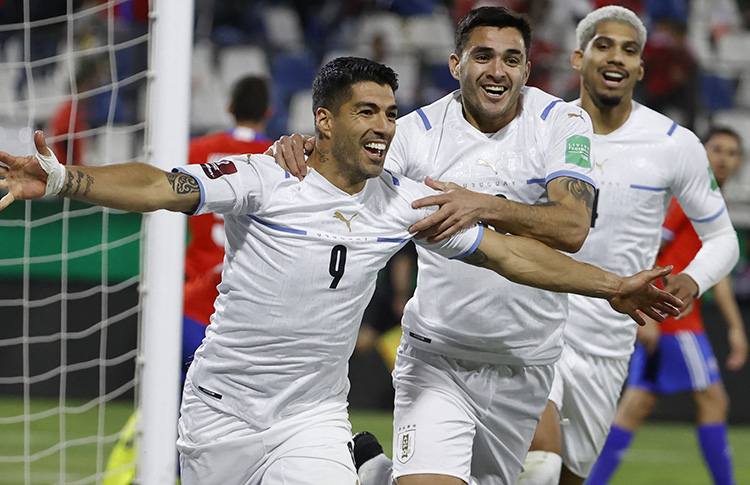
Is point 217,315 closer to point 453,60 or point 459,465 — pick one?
point 459,465

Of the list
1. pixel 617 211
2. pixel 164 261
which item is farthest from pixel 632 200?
pixel 164 261

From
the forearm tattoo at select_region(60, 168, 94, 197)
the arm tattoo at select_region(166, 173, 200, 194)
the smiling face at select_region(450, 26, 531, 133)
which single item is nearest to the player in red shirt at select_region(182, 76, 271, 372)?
the smiling face at select_region(450, 26, 531, 133)

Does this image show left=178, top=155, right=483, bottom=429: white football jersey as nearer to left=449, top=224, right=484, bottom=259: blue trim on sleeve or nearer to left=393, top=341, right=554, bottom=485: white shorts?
left=449, top=224, right=484, bottom=259: blue trim on sleeve

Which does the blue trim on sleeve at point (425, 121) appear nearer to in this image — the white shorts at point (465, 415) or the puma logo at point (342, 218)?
the puma logo at point (342, 218)

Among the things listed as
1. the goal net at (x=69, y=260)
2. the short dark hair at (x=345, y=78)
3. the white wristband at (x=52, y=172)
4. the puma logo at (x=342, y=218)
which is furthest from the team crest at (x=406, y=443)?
the goal net at (x=69, y=260)

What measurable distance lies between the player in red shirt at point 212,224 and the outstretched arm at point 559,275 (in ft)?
8.47

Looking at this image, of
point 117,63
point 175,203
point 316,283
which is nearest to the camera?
point 175,203

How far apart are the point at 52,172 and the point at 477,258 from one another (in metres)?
1.45

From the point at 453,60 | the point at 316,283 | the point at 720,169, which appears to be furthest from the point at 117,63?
the point at 316,283

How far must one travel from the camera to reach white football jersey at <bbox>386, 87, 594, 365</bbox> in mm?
3920

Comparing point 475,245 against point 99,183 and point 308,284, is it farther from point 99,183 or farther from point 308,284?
point 99,183

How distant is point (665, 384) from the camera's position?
662cm

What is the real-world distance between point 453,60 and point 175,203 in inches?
58.2

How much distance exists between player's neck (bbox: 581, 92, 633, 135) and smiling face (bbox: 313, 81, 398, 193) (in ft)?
5.19
